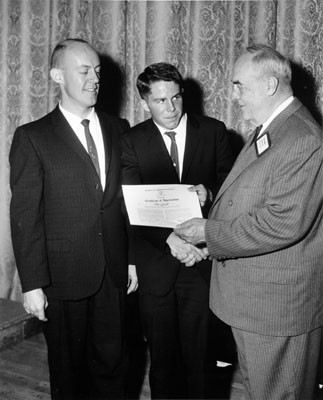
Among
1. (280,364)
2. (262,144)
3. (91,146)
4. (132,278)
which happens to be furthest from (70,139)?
(280,364)

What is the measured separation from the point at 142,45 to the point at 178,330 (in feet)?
6.41

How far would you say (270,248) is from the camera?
155 centimetres

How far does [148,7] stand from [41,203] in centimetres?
174

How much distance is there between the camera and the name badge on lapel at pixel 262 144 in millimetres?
1582

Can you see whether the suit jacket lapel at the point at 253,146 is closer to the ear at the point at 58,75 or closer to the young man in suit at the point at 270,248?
the young man in suit at the point at 270,248

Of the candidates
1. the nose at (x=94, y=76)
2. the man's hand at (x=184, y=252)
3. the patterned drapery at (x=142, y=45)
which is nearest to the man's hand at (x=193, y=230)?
the man's hand at (x=184, y=252)

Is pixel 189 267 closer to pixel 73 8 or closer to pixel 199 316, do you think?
pixel 199 316

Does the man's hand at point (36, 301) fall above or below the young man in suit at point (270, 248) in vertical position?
below

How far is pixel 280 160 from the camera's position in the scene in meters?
1.50

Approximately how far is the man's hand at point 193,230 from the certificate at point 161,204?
0.09 metres

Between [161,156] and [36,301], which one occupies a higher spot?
[161,156]

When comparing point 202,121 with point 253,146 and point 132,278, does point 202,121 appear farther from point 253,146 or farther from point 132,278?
point 132,278

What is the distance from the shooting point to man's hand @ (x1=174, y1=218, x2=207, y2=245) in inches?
68.4

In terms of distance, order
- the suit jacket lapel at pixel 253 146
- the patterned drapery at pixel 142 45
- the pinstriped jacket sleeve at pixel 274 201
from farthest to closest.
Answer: the patterned drapery at pixel 142 45 < the suit jacket lapel at pixel 253 146 < the pinstriped jacket sleeve at pixel 274 201
